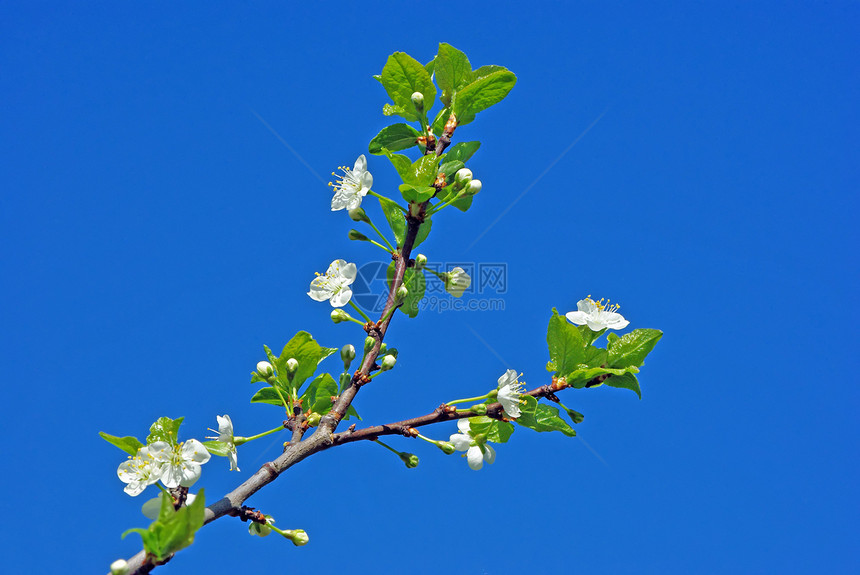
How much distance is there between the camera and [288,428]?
1.94 meters

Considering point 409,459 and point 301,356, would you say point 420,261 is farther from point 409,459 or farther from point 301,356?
point 409,459

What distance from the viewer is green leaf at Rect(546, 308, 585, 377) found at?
6.38ft

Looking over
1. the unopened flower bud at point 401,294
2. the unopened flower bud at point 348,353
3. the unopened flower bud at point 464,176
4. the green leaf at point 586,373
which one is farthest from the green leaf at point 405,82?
the green leaf at point 586,373

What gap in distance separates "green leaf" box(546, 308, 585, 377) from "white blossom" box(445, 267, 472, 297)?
0.39m

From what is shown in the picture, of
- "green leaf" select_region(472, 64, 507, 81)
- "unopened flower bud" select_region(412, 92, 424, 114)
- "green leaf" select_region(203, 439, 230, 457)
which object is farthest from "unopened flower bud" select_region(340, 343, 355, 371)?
"green leaf" select_region(472, 64, 507, 81)

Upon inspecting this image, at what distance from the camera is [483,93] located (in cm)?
214

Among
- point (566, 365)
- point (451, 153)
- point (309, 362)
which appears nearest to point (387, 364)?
point (309, 362)

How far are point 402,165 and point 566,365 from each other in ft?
2.79

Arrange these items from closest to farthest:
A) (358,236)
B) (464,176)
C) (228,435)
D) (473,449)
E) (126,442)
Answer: (126,442)
(228,435)
(473,449)
(464,176)
(358,236)

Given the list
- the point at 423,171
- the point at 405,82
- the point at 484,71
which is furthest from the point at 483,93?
the point at 423,171

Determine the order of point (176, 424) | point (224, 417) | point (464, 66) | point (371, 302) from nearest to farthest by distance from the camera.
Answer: point (176, 424) → point (224, 417) → point (464, 66) → point (371, 302)

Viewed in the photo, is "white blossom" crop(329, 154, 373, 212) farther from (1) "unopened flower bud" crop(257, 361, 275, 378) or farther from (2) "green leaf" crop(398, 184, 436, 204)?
(1) "unopened flower bud" crop(257, 361, 275, 378)

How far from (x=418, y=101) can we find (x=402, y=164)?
0.36m

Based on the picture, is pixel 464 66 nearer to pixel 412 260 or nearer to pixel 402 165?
pixel 402 165
